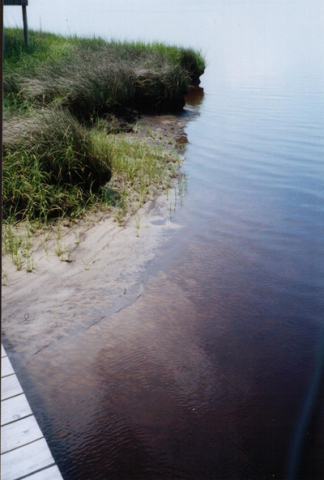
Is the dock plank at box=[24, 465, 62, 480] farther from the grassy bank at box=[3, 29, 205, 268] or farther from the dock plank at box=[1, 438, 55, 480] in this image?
the grassy bank at box=[3, 29, 205, 268]

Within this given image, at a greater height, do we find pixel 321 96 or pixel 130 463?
pixel 321 96

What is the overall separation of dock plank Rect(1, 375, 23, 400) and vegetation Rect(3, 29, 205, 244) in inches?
93.0

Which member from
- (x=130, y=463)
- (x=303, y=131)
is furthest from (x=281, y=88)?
(x=130, y=463)

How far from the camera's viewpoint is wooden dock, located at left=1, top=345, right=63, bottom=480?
1569mm

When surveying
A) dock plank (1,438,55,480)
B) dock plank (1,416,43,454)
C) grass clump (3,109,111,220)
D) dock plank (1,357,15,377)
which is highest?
grass clump (3,109,111,220)

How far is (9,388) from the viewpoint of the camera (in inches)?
76.4

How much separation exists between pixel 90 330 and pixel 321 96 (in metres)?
11.5

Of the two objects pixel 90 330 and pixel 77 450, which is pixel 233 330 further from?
pixel 77 450

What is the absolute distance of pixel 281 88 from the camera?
1402 centimetres

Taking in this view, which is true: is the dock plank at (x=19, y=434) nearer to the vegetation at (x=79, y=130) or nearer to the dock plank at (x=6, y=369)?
the dock plank at (x=6, y=369)

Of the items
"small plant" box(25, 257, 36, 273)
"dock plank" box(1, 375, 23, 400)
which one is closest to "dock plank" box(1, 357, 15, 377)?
"dock plank" box(1, 375, 23, 400)

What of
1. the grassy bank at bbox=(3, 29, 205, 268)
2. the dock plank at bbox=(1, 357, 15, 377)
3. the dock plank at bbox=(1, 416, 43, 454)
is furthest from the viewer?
the grassy bank at bbox=(3, 29, 205, 268)

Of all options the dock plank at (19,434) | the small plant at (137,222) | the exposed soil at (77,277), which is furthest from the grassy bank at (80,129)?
the dock plank at (19,434)

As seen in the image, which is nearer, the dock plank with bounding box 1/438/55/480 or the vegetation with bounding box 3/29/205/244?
the dock plank with bounding box 1/438/55/480
